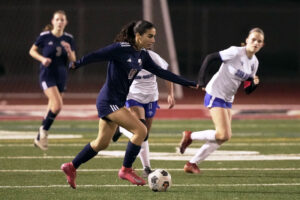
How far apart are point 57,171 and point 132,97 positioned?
1.34 metres

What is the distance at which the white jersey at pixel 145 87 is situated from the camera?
32.4 feet

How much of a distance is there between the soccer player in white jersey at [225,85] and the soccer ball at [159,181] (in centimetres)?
150

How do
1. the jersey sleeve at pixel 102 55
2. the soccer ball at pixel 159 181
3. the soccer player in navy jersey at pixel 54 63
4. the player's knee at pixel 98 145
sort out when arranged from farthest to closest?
the soccer player in navy jersey at pixel 54 63
the player's knee at pixel 98 145
the soccer ball at pixel 159 181
the jersey sleeve at pixel 102 55

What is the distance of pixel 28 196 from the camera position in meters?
8.21

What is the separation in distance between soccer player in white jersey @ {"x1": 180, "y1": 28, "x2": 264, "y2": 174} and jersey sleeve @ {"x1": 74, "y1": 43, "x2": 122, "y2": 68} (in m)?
1.80

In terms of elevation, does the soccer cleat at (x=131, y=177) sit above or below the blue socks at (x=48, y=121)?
above

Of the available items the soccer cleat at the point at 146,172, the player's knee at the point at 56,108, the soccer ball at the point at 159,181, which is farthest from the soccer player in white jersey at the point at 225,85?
the player's knee at the point at 56,108

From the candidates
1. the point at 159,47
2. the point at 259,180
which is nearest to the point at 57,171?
the point at 259,180

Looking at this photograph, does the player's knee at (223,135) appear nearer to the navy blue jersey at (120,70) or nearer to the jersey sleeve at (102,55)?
the navy blue jersey at (120,70)

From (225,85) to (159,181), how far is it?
2.20 m

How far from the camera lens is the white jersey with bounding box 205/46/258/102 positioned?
10141 millimetres

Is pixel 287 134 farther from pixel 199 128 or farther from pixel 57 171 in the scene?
pixel 57 171

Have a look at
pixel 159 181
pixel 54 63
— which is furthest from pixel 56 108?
pixel 159 181

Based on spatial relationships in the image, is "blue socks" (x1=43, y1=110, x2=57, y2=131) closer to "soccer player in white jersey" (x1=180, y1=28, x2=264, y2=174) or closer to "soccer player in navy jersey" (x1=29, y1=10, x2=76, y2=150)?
"soccer player in navy jersey" (x1=29, y1=10, x2=76, y2=150)
